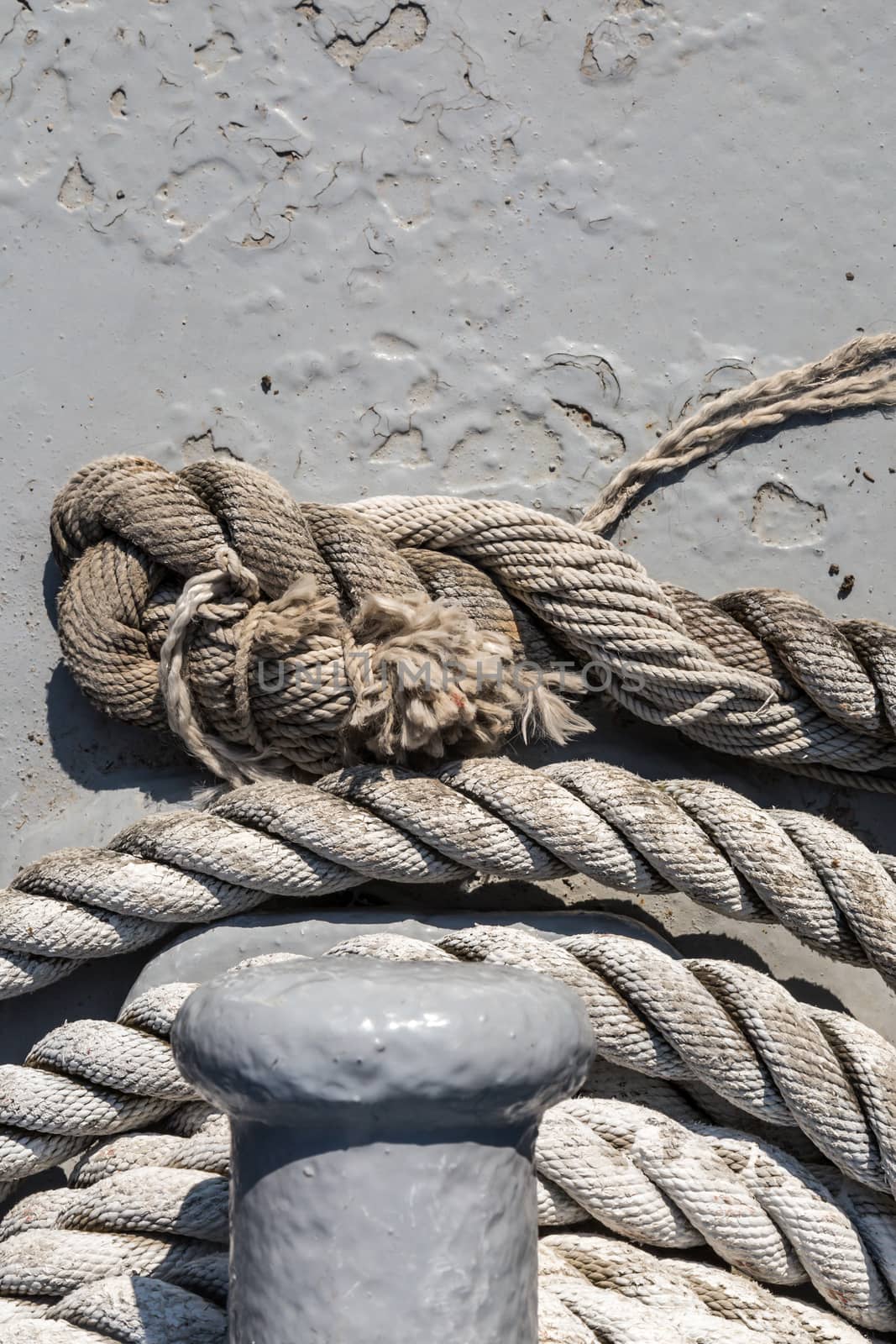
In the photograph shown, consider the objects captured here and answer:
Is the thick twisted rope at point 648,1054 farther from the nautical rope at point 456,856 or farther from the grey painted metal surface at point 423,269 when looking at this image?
the grey painted metal surface at point 423,269

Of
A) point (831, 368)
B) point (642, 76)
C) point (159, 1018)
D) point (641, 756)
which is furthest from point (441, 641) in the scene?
point (642, 76)

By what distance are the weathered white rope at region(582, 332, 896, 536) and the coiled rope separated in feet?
0.51

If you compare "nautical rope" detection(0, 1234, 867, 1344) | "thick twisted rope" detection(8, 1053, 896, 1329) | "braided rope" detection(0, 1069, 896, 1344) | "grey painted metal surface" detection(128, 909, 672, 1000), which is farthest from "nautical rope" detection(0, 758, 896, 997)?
"nautical rope" detection(0, 1234, 867, 1344)

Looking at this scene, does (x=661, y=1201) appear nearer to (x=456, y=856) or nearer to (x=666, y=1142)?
(x=666, y=1142)

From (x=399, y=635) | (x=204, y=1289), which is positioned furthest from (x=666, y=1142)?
(x=399, y=635)

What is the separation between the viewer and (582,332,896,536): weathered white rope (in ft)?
5.43

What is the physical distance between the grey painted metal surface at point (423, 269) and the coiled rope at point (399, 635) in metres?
0.14

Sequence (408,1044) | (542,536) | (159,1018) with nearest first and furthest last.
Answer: (408,1044)
(159,1018)
(542,536)

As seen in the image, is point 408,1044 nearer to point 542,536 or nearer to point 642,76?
point 542,536

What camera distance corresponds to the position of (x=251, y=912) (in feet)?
5.09

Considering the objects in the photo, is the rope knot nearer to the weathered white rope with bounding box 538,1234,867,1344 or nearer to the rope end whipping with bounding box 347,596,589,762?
the rope end whipping with bounding box 347,596,589,762

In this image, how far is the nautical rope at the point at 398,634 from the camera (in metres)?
1.48

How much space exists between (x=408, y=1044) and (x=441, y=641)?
0.60m

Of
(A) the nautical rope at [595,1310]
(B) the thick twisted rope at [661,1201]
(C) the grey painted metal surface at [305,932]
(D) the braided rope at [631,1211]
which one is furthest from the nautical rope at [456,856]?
(A) the nautical rope at [595,1310]
